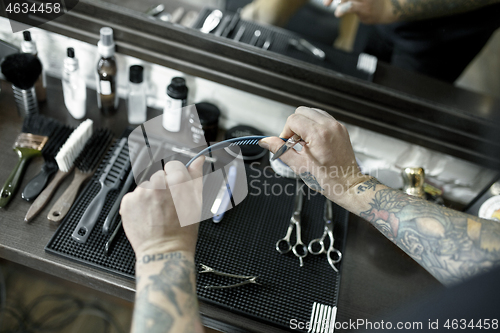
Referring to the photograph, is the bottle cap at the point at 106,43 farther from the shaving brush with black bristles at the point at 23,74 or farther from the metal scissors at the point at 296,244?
the metal scissors at the point at 296,244

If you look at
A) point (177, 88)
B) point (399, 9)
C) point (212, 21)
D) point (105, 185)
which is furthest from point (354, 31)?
point (105, 185)

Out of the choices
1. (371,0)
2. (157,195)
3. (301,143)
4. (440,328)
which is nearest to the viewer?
(440,328)

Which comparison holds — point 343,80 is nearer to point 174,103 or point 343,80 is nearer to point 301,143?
point 301,143

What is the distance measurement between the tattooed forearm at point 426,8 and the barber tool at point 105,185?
72 cm

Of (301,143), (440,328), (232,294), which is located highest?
(301,143)

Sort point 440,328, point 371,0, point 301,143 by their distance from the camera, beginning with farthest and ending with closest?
point 371,0, point 301,143, point 440,328

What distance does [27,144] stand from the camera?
88 cm

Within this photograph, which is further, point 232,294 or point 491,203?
point 491,203

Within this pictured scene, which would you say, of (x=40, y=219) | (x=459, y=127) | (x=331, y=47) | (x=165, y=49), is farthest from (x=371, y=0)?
(x=40, y=219)

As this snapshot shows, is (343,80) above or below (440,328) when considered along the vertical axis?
above

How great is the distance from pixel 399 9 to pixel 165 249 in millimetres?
746

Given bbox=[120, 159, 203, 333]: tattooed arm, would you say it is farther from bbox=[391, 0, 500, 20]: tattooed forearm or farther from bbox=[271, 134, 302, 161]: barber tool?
bbox=[391, 0, 500, 20]: tattooed forearm

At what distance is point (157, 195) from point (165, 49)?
1.45 feet

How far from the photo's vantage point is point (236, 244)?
820mm
